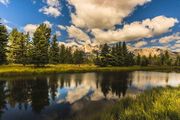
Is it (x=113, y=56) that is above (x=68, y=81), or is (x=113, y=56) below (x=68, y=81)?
above

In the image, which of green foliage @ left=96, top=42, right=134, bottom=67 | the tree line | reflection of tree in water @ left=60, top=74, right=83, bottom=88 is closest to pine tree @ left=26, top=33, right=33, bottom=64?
the tree line

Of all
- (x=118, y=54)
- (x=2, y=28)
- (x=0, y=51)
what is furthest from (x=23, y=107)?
(x=118, y=54)

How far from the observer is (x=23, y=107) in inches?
720

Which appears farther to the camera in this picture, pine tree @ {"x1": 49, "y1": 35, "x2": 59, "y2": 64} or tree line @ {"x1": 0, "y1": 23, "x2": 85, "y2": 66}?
pine tree @ {"x1": 49, "y1": 35, "x2": 59, "y2": 64}

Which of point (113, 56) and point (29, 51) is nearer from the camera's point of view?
point (29, 51)

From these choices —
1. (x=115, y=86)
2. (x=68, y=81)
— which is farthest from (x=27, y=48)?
(x=115, y=86)

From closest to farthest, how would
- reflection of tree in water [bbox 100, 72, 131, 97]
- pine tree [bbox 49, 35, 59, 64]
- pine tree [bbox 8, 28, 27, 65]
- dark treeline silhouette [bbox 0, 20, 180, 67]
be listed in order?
1. reflection of tree in water [bbox 100, 72, 131, 97]
2. dark treeline silhouette [bbox 0, 20, 180, 67]
3. pine tree [bbox 8, 28, 27, 65]
4. pine tree [bbox 49, 35, 59, 64]

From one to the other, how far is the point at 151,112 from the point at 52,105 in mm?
10797

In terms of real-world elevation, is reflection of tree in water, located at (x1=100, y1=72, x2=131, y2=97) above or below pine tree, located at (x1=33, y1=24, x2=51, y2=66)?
below

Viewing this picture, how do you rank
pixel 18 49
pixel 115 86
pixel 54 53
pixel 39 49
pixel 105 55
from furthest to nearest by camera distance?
pixel 105 55, pixel 54 53, pixel 18 49, pixel 39 49, pixel 115 86

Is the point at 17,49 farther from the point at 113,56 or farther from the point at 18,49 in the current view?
the point at 113,56

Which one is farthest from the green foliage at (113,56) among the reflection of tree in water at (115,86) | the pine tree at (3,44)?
the reflection of tree in water at (115,86)

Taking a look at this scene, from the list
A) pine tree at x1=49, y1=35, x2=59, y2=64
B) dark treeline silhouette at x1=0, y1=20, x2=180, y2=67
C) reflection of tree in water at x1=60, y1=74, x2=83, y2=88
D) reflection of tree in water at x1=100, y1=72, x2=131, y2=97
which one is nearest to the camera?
reflection of tree in water at x1=100, y1=72, x2=131, y2=97

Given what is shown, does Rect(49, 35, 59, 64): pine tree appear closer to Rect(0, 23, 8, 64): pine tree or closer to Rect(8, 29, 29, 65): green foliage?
Rect(8, 29, 29, 65): green foliage
